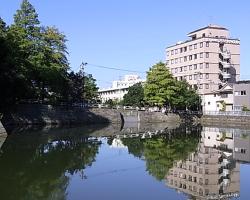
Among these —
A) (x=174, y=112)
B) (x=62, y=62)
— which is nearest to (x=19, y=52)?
(x=62, y=62)

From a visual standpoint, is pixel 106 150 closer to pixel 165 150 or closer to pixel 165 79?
pixel 165 150

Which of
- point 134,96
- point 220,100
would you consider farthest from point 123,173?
point 134,96

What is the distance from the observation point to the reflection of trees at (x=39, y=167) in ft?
45.9

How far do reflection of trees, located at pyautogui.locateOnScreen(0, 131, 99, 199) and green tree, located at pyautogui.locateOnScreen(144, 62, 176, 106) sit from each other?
3804 cm

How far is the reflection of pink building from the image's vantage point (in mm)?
13959

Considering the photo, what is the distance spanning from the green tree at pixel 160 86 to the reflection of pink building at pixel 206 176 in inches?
1665

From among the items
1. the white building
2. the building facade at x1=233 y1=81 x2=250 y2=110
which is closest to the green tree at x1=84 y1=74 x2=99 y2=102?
the building facade at x1=233 y1=81 x2=250 y2=110

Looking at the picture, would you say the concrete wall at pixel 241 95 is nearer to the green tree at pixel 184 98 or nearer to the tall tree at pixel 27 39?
the green tree at pixel 184 98

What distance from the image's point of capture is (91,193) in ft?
45.1

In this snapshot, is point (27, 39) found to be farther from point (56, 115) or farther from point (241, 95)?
point (241, 95)

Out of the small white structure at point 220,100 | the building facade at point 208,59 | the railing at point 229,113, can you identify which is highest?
the building facade at point 208,59

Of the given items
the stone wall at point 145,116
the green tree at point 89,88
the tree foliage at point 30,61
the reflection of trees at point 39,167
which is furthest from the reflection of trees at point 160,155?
the green tree at point 89,88

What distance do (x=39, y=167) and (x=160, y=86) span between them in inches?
1953

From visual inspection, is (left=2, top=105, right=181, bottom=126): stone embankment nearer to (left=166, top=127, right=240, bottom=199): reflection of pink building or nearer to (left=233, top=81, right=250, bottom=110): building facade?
(left=233, top=81, right=250, bottom=110): building facade
